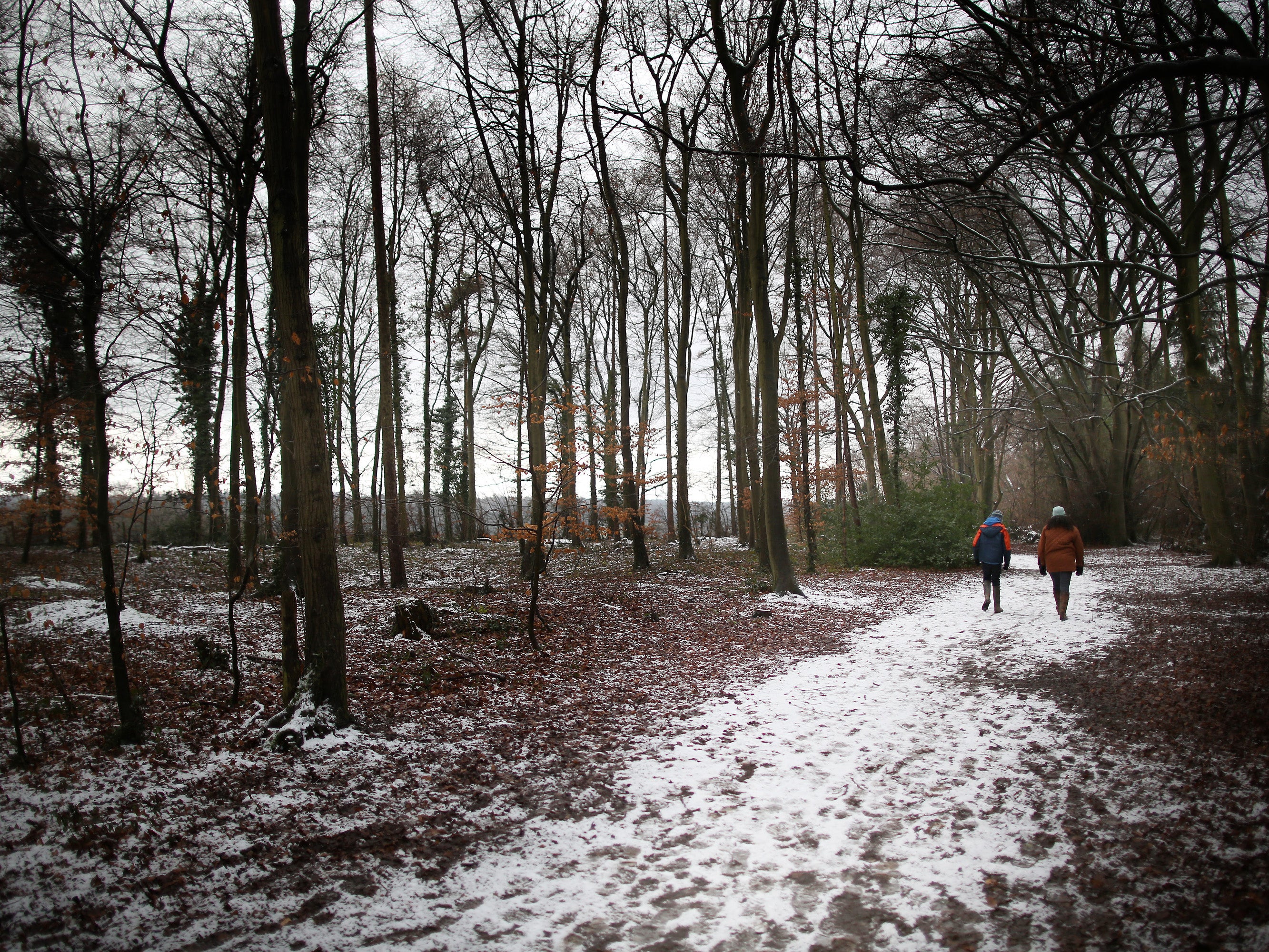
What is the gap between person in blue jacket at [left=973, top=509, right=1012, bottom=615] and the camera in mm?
9102

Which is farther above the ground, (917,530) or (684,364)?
(684,364)

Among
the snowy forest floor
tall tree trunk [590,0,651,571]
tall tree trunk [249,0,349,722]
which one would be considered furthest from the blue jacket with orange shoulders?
tall tree trunk [249,0,349,722]

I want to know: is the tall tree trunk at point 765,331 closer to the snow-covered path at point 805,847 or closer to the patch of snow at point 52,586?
the snow-covered path at point 805,847

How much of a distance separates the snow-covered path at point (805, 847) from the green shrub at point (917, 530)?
11.6 metres

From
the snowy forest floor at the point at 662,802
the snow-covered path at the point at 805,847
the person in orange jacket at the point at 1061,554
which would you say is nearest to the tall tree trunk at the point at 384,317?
the snowy forest floor at the point at 662,802

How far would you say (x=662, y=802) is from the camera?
3816 mm

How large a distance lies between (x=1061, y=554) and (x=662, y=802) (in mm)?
7237

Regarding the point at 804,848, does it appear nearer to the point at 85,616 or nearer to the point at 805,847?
the point at 805,847

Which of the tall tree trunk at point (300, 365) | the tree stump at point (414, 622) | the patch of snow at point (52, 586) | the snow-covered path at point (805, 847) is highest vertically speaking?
the tall tree trunk at point (300, 365)

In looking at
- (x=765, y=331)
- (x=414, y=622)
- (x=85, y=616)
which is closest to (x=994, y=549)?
(x=765, y=331)

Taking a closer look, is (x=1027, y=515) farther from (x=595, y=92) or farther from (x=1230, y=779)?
(x=1230, y=779)

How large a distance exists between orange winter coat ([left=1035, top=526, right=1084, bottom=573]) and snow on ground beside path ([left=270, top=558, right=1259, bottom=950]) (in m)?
3.72

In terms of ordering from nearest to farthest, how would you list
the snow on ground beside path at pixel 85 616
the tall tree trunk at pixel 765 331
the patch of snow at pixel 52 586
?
the snow on ground beside path at pixel 85 616 → the patch of snow at pixel 52 586 → the tall tree trunk at pixel 765 331

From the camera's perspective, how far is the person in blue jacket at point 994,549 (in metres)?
9.10
